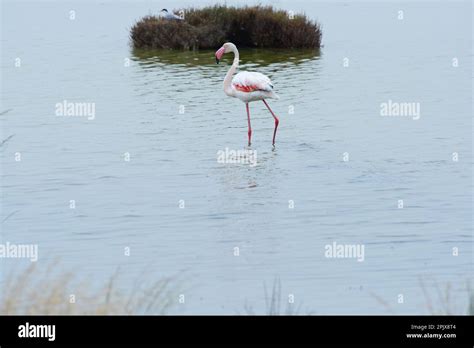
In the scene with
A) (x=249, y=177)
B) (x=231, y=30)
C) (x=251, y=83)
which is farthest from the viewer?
(x=231, y=30)

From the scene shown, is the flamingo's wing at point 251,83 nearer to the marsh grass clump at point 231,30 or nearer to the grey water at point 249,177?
the grey water at point 249,177

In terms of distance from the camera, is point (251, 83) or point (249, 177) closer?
point (249, 177)

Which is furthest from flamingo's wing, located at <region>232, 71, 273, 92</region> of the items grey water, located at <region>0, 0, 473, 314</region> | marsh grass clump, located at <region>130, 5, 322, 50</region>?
marsh grass clump, located at <region>130, 5, 322, 50</region>

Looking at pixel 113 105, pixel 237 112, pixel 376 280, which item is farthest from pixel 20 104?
pixel 376 280

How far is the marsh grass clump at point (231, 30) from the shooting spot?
32656 mm

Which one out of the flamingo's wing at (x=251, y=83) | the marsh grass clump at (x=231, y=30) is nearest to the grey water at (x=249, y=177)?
the flamingo's wing at (x=251, y=83)

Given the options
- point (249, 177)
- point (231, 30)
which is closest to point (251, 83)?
point (249, 177)

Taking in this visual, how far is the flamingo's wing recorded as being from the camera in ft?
60.3

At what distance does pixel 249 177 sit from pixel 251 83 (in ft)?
9.70

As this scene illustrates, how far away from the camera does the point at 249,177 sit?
1595 cm

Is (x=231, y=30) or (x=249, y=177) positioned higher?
(x=231, y=30)

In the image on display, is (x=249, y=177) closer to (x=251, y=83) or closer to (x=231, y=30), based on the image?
(x=251, y=83)

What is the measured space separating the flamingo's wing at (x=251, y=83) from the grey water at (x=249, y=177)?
910 mm

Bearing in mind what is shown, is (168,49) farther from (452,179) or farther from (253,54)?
(452,179)
